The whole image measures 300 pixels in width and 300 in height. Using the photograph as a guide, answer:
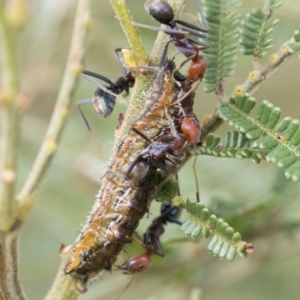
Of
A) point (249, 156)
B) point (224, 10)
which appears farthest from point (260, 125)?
point (224, 10)

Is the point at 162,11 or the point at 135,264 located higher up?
the point at 162,11

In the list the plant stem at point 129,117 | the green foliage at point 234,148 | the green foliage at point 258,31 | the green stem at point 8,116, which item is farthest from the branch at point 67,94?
the green foliage at point 258,31

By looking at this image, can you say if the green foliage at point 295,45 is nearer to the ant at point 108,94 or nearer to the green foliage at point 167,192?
the green foliage at point 167,192

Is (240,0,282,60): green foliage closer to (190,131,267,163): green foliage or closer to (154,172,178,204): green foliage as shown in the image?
(190,131,267,163): green foliage

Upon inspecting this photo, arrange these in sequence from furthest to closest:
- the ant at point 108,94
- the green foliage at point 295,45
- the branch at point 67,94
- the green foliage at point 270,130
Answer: the ant at point 108,94 → the green foliage at point 295,45 → the green foliage at point 270,130 → the branch at point 67,94

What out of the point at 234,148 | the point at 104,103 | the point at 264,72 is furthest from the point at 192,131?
the point at 104,103

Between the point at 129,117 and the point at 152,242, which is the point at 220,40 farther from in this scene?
the point at 152,242

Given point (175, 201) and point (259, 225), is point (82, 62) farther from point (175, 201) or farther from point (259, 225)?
point (259, 225)
